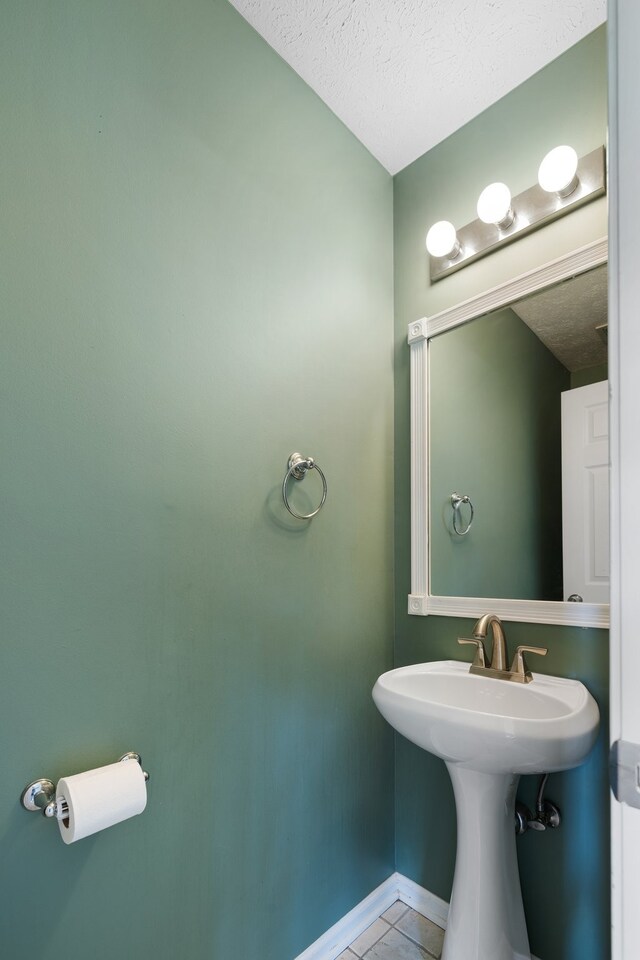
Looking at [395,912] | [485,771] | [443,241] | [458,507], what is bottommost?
[395,912]

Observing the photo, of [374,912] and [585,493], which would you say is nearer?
[585,493]

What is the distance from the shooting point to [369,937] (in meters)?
1.52

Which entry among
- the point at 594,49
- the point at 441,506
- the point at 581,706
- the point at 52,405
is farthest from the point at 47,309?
the point at 594,49

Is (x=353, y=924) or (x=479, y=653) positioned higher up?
(x=479, y=653)

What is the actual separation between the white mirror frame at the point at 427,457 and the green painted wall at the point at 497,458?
0.02m

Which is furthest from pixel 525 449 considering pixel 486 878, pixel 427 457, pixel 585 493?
pixel 486 878

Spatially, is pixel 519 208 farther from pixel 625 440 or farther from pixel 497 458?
pixel 625 440

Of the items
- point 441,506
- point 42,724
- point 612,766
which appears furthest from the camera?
point 441,506

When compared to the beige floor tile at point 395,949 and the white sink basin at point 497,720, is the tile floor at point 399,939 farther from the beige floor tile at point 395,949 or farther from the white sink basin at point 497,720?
the white sink basin at point 497,720

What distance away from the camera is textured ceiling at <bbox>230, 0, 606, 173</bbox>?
1.36 metres

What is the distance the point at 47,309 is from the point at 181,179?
509mm

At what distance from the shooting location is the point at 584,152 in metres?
1.40

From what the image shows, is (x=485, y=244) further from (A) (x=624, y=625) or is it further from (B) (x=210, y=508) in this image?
(A) (x=624, y=625)

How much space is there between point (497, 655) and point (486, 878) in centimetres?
54
